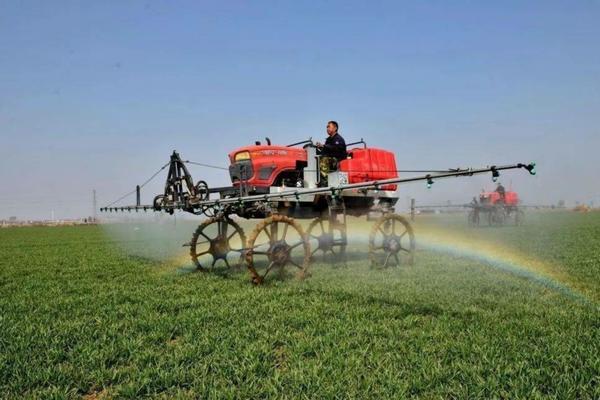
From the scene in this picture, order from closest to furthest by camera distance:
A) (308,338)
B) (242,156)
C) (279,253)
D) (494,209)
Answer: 1. (308,338)
2. (279,253)
3. (242,156)
4. (494,209)

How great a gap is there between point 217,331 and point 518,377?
11.3 ft

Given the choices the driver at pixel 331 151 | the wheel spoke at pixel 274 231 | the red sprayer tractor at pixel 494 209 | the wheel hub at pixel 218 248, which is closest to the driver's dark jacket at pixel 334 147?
the driver at pixel 331 151

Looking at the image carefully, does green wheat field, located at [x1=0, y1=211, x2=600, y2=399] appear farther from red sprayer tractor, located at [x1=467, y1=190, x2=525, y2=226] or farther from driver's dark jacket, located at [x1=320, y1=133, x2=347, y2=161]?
red sprayer tractor, located at [x1=467, y1=190, x2=525, y2=226]

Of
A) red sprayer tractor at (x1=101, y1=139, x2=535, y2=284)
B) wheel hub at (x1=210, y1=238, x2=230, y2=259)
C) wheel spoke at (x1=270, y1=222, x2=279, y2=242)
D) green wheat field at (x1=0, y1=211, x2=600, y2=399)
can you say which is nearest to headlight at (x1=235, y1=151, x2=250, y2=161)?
red sprayer tractor at (x1=101, y1=139, x2=535, y2=284)

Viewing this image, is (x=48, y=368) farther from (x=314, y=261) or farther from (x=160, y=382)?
(x=314, y=261)

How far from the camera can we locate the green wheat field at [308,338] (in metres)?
4.13

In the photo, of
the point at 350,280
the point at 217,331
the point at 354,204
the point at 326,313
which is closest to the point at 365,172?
the point at 354,204

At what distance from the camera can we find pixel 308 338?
17.8 ft

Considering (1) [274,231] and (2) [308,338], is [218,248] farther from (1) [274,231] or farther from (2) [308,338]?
(2) [308,338]

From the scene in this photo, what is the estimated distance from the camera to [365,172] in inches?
442

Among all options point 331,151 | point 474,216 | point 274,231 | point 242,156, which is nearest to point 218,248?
point 242,156

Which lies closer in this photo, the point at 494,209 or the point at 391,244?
the point at 391,244

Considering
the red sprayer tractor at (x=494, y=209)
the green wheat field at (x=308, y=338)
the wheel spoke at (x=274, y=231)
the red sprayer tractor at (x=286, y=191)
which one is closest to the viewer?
the green wheat field at (x=308, y=338)

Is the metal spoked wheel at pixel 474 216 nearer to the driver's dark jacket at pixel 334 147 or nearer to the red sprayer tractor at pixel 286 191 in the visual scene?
the red sprayer tractor at pixel 286 191
